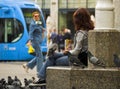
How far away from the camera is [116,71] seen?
10.5 metres

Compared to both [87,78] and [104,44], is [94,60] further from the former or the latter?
[104,44]

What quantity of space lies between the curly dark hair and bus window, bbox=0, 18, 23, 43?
2185cm

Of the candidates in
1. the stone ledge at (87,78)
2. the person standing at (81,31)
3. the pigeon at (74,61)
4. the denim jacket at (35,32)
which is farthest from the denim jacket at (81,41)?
the denim jacket at (35,32)

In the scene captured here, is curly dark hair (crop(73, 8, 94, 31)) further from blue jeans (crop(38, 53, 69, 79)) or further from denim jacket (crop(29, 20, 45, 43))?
denim jacket (crop(29, 20, 45, 43))

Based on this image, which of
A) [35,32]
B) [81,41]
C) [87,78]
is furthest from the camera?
[35,32]

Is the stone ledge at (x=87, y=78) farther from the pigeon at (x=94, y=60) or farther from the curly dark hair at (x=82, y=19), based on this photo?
the curly dark hair at (x=82, y=19)

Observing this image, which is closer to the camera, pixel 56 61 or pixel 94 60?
pixel 94 60

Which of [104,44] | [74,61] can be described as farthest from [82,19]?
[74,61]

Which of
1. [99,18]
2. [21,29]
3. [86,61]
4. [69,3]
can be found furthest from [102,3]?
[69,3]

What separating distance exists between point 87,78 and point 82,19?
109 cm

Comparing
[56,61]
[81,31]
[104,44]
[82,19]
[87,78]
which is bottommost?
[87,78]

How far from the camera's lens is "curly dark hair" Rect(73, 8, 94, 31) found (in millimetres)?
11094

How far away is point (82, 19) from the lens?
1111 cm

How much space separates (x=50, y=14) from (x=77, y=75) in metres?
50.7
